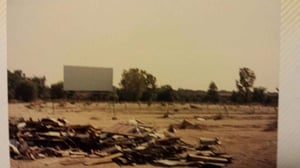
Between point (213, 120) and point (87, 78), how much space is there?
0.60m

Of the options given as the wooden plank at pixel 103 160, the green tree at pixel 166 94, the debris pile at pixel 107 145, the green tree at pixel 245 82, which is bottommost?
the wooden plank at pixel 103 160

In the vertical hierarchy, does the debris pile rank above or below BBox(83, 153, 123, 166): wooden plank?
above

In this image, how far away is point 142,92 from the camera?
1.71 m

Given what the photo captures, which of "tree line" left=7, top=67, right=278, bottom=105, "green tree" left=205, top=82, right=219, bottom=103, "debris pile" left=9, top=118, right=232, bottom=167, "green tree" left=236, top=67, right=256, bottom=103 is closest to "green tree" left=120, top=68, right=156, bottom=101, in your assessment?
"tree line" left=7, top=67, right=278, bottom=105

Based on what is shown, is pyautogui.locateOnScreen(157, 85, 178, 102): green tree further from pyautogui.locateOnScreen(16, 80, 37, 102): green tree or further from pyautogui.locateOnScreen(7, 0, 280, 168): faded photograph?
pyautogui.locateOnScreen(16, 80, 37, 102): green tree

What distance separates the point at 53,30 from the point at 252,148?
1.04 meters

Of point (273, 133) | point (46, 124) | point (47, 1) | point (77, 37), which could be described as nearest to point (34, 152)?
point (46, 124)

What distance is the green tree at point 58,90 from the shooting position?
1713mm

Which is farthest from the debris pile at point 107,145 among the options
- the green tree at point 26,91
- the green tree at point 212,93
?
the green tree at point 212,93

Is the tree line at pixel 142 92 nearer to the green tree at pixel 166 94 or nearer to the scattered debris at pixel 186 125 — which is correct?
the green tree at pixel 166 94

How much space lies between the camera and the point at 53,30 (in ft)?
5.61

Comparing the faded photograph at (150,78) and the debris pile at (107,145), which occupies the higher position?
the faded photograph at (150,78)

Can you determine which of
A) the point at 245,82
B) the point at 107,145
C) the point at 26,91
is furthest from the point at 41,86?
the point at 245,82

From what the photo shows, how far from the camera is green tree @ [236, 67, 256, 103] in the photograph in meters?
1.68
